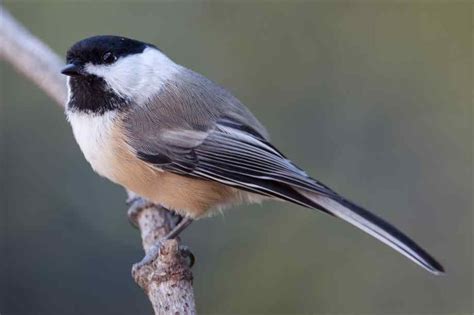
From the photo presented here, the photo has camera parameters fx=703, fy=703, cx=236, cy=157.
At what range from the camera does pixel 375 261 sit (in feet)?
8.13

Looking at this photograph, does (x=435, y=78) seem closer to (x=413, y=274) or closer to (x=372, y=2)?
(x=372, y=2)

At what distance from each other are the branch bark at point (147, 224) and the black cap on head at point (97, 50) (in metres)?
0.28

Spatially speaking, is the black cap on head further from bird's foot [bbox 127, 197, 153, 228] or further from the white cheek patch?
bird's foot [bbox 127, 197, 153, 228]

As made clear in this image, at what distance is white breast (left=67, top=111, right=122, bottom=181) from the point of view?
1752mm

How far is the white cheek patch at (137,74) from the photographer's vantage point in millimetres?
1742

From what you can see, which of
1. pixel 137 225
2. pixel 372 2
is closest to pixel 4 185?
pixel 137 225

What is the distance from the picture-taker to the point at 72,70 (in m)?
1.69

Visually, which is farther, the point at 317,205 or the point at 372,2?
the point at 372,2

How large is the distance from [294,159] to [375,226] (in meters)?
1.03

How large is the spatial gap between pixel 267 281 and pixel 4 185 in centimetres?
101

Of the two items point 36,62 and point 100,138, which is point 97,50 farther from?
point 36,62

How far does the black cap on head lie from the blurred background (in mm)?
849

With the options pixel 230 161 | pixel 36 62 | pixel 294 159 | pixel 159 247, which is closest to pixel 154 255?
pixel 159 247

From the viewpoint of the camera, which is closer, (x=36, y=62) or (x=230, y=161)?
(x=230, y=161)
